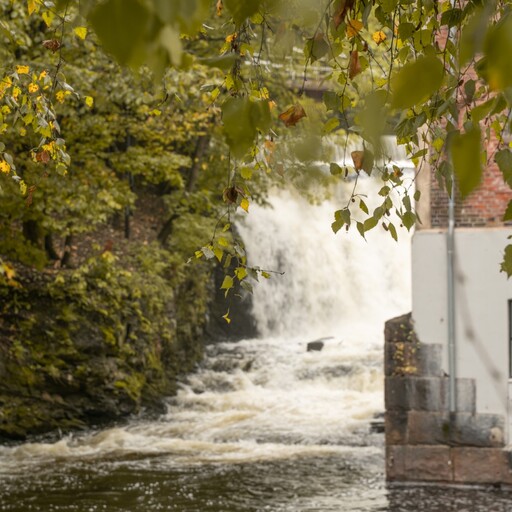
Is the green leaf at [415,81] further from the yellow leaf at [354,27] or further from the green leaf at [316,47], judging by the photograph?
the green leaf at [316,47]

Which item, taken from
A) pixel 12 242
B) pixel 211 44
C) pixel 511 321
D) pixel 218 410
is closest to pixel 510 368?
pixel 511 321

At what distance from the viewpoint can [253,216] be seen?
26.5 meters

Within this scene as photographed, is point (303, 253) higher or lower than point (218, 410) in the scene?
higher

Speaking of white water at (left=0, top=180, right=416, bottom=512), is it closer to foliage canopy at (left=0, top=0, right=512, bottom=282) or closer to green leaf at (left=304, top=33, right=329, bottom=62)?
foliage canopy at (left=0, top=0, right=512, bottom=282)

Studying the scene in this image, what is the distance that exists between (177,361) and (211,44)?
621 centimetres

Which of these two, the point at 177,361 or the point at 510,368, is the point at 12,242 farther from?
the point at 510,368

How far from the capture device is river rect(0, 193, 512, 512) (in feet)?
38.1

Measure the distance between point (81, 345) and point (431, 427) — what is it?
730 cm

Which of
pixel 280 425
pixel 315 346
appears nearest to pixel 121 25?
pixel 280 425

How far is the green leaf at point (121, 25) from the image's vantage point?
5.06 ft

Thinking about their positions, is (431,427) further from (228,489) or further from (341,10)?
(341,10)

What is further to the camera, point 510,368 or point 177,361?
point 177,361

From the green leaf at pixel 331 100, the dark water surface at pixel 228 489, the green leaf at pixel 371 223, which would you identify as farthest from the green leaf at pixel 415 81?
the dark water surface at pixel 228 489

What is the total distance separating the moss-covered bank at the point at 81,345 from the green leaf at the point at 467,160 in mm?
14422
